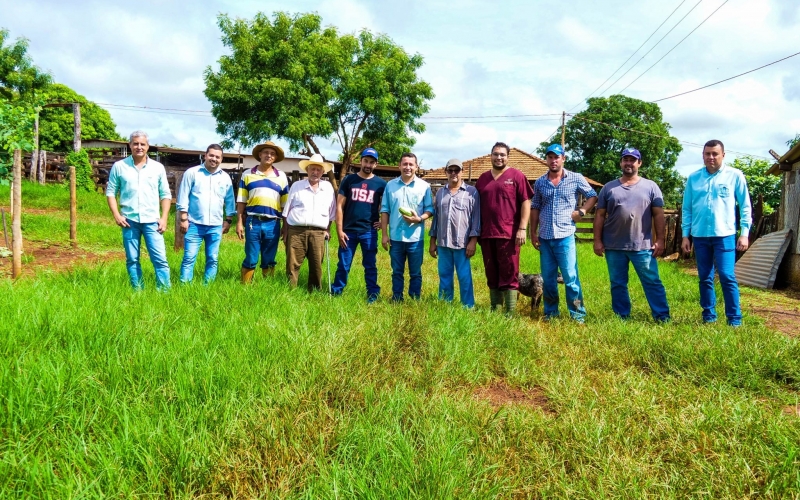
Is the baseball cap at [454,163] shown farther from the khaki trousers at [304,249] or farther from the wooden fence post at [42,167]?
the wooden fence post at [42,167]

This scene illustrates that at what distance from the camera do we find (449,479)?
6.49ft

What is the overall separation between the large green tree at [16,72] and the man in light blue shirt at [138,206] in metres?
30.2

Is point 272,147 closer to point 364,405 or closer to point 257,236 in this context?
point 257,236

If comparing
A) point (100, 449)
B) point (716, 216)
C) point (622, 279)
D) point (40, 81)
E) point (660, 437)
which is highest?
point (40, 81)

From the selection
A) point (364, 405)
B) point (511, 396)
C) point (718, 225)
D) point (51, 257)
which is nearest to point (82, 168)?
point (51, 257)

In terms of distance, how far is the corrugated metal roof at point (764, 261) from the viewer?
904 centimetres

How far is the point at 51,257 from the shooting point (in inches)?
337

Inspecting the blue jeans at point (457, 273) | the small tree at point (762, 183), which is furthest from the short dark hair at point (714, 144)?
the small tree at point (762, 183)

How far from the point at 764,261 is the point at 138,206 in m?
10.8

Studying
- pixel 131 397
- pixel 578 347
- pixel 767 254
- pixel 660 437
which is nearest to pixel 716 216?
pixel 578 347

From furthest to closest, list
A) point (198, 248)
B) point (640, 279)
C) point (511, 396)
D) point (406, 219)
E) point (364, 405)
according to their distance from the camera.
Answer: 1. point (198, 248)
2. point (406, 219)
3. point (640, 279)
4. point (511, 396)
5. point (364, 405)

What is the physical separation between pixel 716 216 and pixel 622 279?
110cm

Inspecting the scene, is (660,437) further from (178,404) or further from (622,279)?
(622,279)

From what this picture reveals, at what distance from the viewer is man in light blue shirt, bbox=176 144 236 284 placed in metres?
5.59
